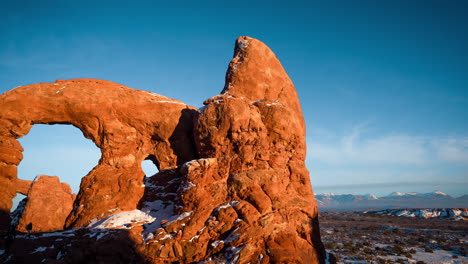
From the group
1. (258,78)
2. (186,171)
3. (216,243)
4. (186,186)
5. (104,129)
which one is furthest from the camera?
(258,78)

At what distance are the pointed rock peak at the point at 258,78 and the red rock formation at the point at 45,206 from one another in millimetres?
15477

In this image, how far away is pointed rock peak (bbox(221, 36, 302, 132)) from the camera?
16.0 metres

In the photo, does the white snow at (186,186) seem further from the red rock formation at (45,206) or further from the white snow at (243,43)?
the red rock formation at (45,206)

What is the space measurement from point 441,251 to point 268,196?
763 inches

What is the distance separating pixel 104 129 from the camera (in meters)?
15.3

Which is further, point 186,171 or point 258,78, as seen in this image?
point 258,78

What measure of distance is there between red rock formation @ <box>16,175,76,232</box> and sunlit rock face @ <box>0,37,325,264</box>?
18.1 ft

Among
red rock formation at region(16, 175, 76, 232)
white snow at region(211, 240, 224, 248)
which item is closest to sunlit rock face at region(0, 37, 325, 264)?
white snow at region(211, 240, 224, 248)

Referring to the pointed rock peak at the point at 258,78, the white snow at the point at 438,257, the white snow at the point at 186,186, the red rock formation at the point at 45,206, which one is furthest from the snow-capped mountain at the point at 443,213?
the red rock formation at the point at 45,206

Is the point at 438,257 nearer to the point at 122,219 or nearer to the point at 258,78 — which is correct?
the point at 258,78

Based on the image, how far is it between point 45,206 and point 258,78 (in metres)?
18.0

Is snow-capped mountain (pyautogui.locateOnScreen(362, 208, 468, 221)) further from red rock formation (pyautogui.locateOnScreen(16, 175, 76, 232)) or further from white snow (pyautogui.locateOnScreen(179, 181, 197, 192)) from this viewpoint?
red rock formation (pyautogui.locateOnScreen(16, 175, 76, 232))

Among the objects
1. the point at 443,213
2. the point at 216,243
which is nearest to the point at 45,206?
the point at 216,243

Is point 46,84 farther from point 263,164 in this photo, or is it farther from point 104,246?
point 263,164
